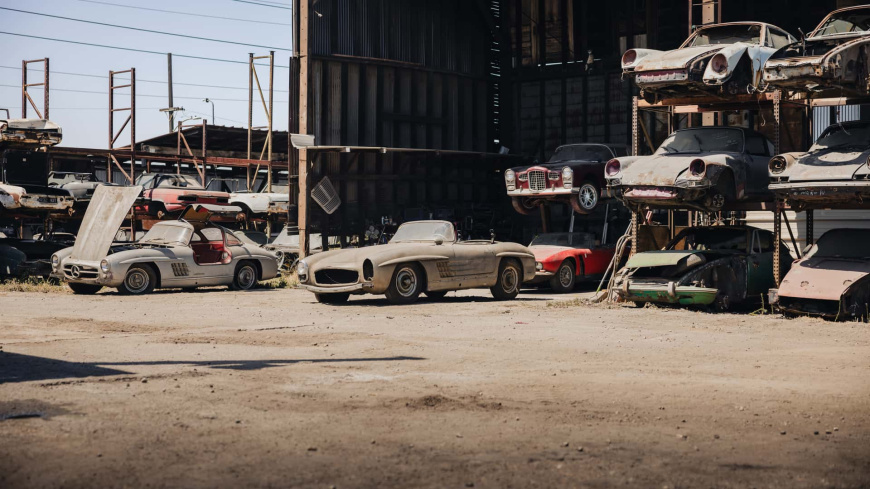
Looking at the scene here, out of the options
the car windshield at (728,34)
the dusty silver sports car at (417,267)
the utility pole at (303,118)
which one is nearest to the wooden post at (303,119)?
the utility pole at (303,118)

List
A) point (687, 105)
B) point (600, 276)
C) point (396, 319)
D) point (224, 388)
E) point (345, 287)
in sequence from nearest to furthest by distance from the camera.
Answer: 1. point (224, 388)
2. point (396, 319)
3. point (345, 287)
4. point (687, 105)
5. point (600, 276)

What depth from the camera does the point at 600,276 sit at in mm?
19906

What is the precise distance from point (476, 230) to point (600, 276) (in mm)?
6368

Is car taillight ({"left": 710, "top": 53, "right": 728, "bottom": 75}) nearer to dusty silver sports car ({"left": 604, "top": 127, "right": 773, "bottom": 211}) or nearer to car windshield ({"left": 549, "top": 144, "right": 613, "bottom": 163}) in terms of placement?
dusty silver sports car ({"left": 604, "top": 127, "right": 773, "bottom": 211})

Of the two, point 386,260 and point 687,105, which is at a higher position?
point 687,105

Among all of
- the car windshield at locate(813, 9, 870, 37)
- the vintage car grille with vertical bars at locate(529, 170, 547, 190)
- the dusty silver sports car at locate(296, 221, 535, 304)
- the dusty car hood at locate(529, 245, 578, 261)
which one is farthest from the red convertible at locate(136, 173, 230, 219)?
the car windshield at locate(813, 9, 870, 37)

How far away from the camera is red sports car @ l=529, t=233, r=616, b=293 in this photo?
18906 millimetres

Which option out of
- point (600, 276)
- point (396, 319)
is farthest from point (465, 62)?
point (396, 319)

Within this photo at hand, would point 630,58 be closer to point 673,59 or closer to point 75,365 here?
point 673,59

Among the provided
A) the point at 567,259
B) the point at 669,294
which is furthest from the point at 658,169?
the point at 567,259

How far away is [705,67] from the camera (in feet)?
52.1

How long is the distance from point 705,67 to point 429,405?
11187 mm

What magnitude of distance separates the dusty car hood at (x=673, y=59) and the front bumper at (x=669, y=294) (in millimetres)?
3870

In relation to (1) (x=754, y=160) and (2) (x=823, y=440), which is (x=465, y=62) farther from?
(2) (x=823, y=440)
